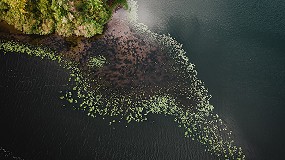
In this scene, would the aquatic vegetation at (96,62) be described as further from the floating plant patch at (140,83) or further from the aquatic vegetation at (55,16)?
the aquatic vegetation at (55,16)

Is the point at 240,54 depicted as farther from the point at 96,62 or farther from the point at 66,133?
the point at 66,133

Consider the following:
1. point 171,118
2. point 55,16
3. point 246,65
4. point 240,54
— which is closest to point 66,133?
point 171,118

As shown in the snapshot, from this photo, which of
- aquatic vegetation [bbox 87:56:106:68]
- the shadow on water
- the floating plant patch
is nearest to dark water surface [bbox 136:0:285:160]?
the shadow on water

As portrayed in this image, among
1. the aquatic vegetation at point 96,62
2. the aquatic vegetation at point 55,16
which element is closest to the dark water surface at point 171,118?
the aquatic vegetation at point 96,62

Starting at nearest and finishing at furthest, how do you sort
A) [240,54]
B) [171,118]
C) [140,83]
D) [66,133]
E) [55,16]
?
[66,133] → [171,118] → [140,83] → [55,16] → [240,54]

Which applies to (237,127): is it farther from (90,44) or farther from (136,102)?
(90,44)

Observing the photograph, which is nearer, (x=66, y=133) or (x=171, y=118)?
(x=66, y=133)
